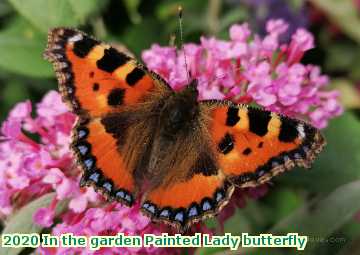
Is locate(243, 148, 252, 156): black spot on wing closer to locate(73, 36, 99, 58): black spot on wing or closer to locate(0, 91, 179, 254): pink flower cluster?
locate(0, 91, 179, 254): pink flower cluster

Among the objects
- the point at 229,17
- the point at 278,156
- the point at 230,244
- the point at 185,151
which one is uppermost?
the point at 229,17

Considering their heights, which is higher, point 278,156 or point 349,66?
point 349,66

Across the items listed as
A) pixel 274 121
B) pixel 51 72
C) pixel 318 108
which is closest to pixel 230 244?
pixel 274 121

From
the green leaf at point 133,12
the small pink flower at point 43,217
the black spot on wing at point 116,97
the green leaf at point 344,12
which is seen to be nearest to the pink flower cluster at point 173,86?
the small pink flower at point 43,217

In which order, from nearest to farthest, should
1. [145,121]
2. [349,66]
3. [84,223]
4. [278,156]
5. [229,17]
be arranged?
[278,156] → [84,223] → [145,121] → [229,17] → [349,66]

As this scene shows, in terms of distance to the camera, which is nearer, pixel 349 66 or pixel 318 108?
pixel 318 108

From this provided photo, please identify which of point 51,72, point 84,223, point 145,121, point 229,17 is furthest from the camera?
point 229,17

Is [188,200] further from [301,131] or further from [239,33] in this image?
[239,33]

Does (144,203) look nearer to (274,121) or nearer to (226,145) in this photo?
(226,145)
